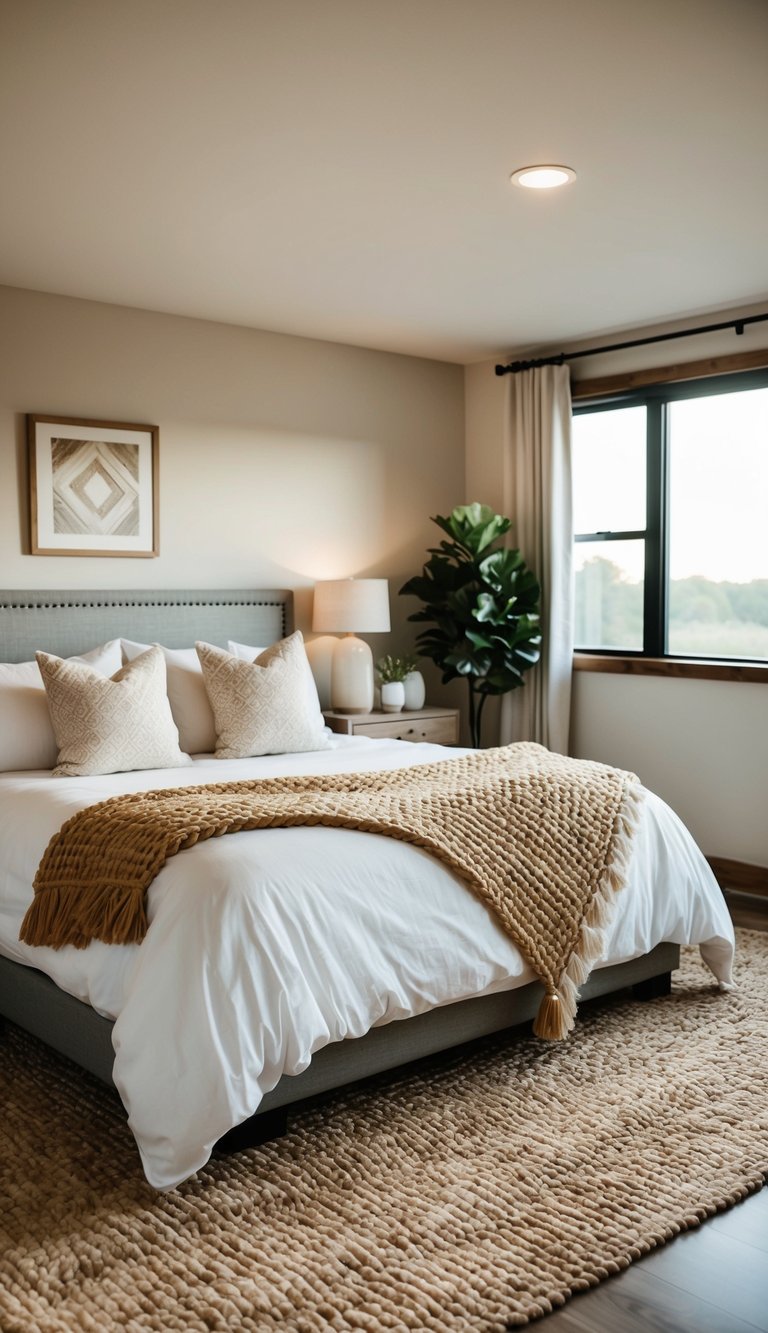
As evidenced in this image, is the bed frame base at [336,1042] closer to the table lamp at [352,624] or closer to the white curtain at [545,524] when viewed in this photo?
the table lamp at [352,624]

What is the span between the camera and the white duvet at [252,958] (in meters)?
2.40

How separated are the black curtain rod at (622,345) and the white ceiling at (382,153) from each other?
0.10 m

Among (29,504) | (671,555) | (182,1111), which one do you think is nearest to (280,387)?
(29,504)

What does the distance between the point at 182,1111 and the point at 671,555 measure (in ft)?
12.3

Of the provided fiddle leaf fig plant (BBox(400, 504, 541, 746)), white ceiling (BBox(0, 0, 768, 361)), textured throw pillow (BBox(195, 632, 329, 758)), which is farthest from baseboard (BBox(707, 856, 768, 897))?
white ceiling (BBox(0, 0, 768, 361))

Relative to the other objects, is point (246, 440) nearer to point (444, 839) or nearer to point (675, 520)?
point (675, 520)

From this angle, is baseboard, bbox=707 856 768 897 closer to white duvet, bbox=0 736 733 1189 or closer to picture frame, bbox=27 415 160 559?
white duvet, bbox=0 736 733 1189

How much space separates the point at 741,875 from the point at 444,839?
2491 millimetres

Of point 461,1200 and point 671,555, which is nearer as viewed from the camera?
point 461,1200

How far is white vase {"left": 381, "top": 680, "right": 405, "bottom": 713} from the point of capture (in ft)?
17.8

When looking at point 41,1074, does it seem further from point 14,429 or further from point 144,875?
point 14,429

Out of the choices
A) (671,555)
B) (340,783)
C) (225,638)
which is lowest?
(340,783)

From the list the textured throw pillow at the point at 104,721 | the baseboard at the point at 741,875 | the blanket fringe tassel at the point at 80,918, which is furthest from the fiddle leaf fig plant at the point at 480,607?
the blanket fringe tassel at the point at 80,918

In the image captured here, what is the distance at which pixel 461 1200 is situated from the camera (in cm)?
243
